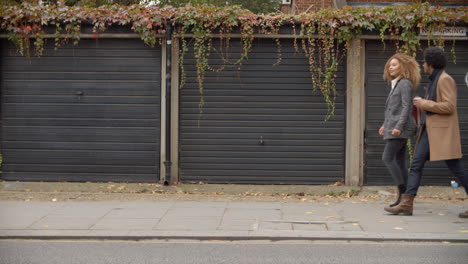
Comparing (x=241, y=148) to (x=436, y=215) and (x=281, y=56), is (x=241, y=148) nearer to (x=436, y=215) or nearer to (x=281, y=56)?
(x=281, y=56)

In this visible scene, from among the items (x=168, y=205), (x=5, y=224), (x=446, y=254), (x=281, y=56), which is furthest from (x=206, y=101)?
(x=446, y=254)

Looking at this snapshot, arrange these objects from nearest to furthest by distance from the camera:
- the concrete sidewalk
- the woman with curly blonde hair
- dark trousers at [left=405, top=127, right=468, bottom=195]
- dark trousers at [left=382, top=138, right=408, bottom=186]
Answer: the concrete sidewalk → dark trousers at [left=405, top=127, right=468, bottom=195] → the woman with curly blonde hair → dark trousers at [left=382, top=138, right=408, bottom=186]

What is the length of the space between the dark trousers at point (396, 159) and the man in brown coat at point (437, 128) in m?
0.23

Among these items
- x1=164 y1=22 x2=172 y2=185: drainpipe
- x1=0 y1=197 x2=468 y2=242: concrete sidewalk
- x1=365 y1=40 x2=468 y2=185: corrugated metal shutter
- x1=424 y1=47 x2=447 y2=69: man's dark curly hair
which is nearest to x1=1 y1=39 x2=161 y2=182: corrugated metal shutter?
x1=164 y1=22 x2=172 y2=185: drainpipe

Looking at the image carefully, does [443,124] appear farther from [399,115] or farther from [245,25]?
[245,25]

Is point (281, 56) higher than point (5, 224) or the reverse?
higher

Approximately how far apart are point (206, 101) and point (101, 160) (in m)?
2.15

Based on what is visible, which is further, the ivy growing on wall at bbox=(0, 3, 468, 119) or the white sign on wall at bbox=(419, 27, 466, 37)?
the white sign on wall at bbox=(419, 27, 466, 37)

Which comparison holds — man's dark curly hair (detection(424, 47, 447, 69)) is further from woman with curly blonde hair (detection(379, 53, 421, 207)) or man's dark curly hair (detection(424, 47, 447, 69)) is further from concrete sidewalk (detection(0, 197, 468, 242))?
concrete sidewalk (detection(0, 197, 468, 242))

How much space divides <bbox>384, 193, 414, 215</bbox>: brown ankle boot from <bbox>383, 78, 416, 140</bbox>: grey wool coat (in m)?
0.79

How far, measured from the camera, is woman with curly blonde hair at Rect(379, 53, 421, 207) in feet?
25.0

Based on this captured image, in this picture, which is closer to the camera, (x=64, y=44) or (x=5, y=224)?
(x=5, y=224)

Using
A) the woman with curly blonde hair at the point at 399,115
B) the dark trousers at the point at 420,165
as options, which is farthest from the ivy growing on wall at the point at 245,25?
the dark trousers at the point at 420,165

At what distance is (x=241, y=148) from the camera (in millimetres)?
10453
